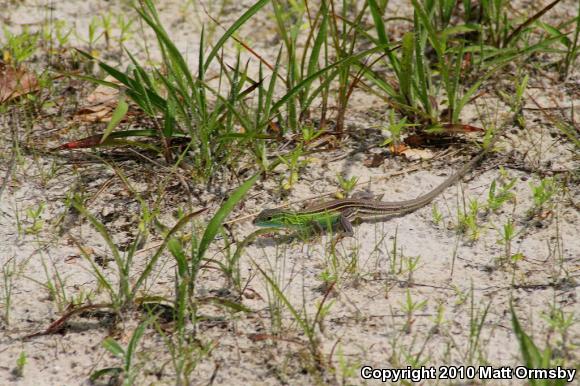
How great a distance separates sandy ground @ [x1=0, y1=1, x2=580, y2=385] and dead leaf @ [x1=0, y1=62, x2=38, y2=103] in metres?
0.21

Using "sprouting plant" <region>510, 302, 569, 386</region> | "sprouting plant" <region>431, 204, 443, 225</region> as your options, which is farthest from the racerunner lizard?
"sprouting plant" <region>510, 302, 569, 386</region>

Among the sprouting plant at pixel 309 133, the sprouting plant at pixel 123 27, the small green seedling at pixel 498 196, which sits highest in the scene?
the sprouting plant at pixel 123 27

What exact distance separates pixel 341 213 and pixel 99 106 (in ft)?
5.97

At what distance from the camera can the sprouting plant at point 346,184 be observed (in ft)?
14.8

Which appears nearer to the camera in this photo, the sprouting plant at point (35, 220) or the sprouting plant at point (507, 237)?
the sprouting plant at point (507, 237)

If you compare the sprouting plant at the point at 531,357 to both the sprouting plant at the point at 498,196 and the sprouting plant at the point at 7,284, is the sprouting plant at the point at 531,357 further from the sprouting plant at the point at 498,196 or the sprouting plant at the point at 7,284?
the sprouting plant at the point at 7,284

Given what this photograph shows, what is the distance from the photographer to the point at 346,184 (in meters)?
4.52

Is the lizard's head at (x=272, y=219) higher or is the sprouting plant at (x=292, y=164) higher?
the sprouting plant at (x=292, y=164)

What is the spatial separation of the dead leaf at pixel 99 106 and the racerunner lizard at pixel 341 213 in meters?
1.43

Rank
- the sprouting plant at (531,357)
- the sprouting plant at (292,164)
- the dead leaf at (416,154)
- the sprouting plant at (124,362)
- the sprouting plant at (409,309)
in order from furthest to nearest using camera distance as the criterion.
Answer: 1. the dead leaf at (416,154)
2. the sprouting plant at (292,164)
3. the sprouting plant at (409,309)
4. the sprouting plant at (124,362)
5. the sprouting plant at (531,357)

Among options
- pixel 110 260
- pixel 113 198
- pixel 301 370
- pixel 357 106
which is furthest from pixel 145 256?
pixel 357 106

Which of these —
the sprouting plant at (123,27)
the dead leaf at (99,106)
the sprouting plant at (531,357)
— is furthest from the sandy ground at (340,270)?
the sprouting plant at (123,27)

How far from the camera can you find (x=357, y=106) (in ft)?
17.4

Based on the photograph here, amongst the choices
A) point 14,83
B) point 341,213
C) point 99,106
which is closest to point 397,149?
point 341,213
